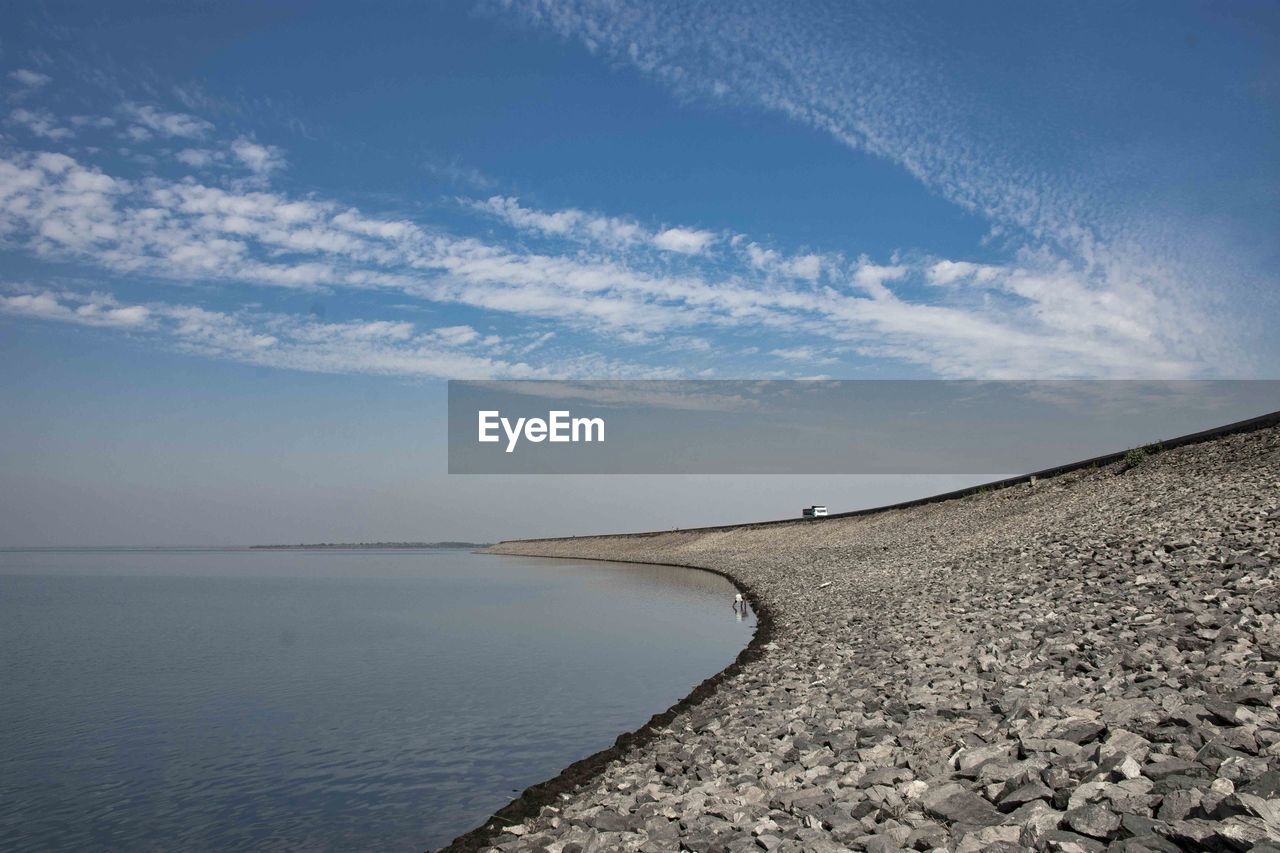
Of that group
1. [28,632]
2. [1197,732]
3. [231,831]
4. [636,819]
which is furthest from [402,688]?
[28,632]

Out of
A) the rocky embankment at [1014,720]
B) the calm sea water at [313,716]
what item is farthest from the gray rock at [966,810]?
the calm sea water at [313,716]

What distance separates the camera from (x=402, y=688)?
2025 cm

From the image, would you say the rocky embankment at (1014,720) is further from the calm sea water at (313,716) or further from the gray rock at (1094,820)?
the calm sea water at (313,716)

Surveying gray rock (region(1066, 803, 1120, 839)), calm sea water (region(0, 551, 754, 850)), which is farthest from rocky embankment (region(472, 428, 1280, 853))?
calm sea water (region(0, 551, 754, 850))

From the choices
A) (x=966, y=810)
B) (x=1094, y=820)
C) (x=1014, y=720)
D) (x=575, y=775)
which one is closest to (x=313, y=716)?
(x=575, y=775)

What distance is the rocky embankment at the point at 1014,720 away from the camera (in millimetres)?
6746

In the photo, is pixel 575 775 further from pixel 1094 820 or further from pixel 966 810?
pixel 1094 820

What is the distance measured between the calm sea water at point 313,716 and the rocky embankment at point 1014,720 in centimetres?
233

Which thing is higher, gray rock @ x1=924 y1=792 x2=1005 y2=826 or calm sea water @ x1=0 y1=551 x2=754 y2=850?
gray rock @ x1=924 y1=792 x2=1005 y2=826

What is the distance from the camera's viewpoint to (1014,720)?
9766mm

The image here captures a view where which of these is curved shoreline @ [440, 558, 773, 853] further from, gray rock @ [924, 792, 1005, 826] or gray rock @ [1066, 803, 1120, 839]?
gray rock @ [1066, 803, 1120, 839]

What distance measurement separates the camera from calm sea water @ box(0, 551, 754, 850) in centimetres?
1134

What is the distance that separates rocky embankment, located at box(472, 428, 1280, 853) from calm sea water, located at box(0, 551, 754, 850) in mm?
2333

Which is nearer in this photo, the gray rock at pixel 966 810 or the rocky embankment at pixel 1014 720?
the rocky embankment at pixel 1014 720
